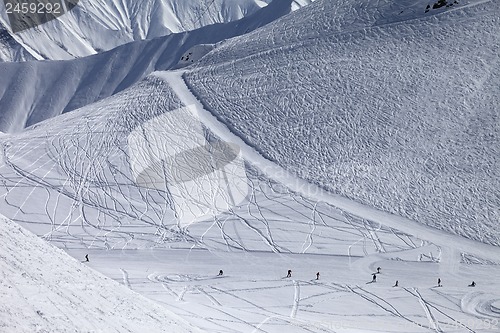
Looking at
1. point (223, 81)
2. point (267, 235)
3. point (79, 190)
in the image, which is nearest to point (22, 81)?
point (223, 81)

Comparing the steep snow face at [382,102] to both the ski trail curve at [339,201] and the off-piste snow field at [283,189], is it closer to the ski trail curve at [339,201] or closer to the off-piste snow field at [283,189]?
the off-piste snow field at [283,189]

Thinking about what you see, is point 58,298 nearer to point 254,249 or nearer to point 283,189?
point 254,249

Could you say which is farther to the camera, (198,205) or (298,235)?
(198,205)

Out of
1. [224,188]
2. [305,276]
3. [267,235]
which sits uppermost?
[224,188]

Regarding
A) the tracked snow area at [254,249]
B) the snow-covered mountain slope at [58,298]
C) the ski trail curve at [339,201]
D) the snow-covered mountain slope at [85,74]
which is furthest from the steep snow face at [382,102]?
the snow-covered mountain slope at [85,74]

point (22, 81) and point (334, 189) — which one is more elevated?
point (22, 81)

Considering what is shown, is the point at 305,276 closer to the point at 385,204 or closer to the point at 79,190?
the point at 385,204

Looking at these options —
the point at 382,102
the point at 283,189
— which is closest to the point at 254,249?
the point at 283,189
